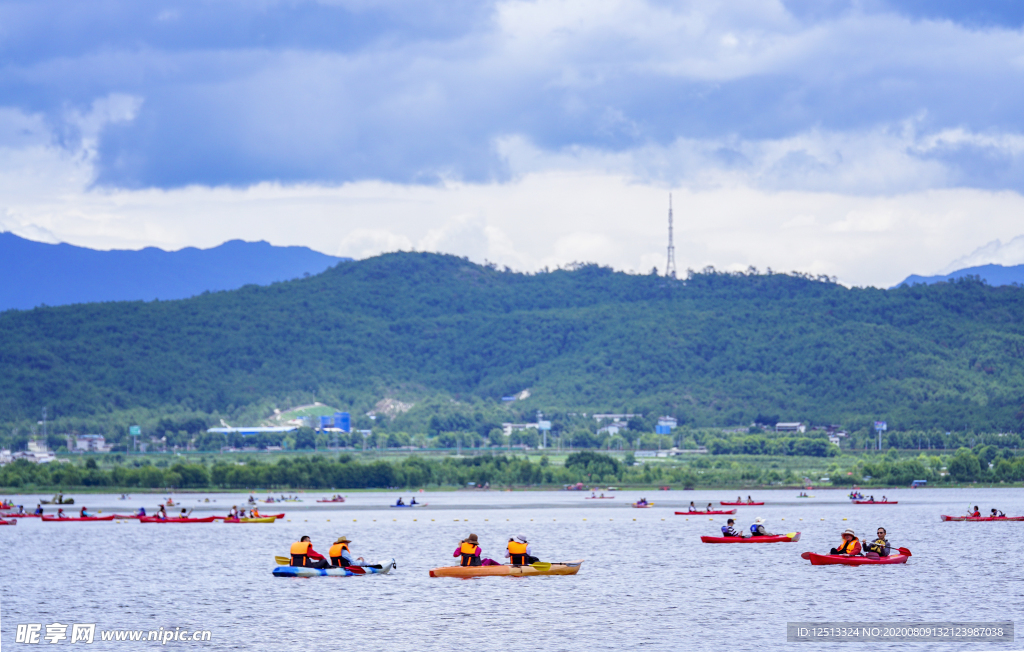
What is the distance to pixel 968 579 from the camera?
72188 mm

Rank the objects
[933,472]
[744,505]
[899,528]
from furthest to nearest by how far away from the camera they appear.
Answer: [933,472]
[744,505]
[899,528]

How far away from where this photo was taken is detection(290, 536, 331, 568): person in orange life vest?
71.4 meters

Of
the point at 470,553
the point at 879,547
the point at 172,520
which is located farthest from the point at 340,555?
the point at 172,520

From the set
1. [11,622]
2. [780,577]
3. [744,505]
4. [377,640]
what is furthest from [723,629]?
[744,505]

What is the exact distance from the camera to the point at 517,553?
6938cm

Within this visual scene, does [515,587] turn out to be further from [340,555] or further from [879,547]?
[879,547]

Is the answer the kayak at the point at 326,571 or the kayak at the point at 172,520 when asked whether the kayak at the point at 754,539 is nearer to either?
the kayak at the point at 326,571

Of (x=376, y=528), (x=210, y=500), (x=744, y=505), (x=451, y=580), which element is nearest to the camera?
(x=451, y=580)

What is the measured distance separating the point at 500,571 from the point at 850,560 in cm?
2003

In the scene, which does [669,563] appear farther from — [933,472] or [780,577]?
[933,472]

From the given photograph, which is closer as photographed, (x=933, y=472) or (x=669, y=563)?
(x=669, y=563)

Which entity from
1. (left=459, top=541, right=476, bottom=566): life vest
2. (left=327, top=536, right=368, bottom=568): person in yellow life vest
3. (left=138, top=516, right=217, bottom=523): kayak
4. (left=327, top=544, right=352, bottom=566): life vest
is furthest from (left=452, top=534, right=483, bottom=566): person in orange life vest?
(left=138, top=516, right=217, bottom=523): kayak

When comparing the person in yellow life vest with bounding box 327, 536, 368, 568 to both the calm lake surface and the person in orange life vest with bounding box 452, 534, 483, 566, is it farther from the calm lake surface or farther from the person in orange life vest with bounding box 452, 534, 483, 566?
the person in orange life vest with bounding box 452, 534, 483, 566

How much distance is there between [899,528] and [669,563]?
3304 centimetres
